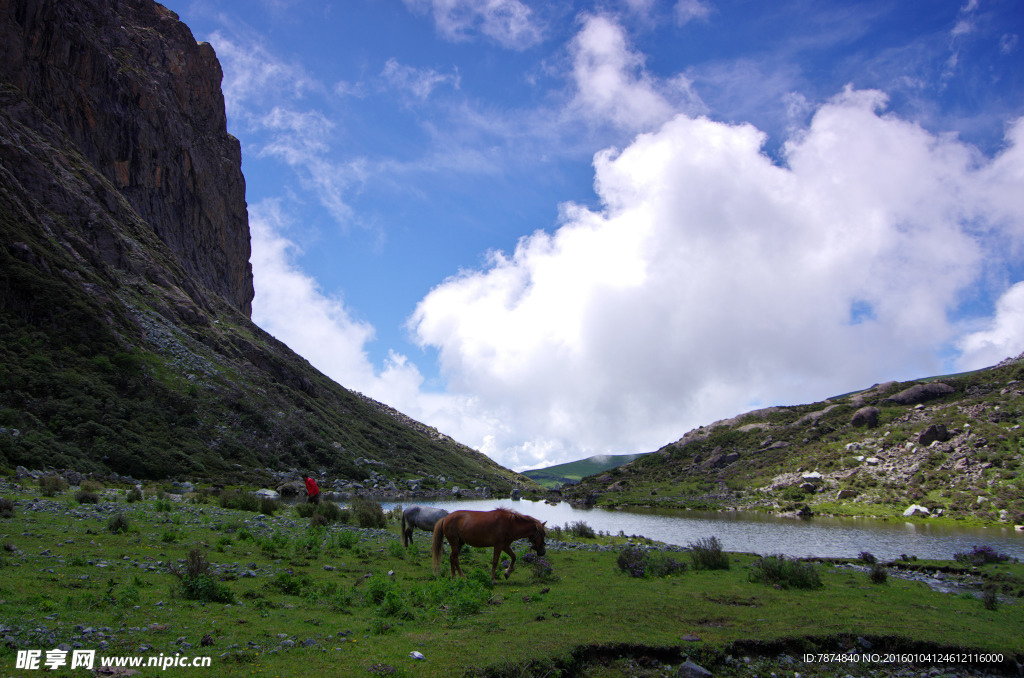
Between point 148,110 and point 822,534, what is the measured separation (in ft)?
401

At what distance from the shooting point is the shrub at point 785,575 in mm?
15180

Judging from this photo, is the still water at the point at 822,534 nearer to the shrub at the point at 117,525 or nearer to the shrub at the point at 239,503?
the shrub at the point at 239,503

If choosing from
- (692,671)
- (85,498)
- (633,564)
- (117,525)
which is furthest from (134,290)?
(692,671)

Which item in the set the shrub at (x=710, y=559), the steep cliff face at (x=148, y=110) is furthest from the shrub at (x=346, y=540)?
the steep cliff face at (x=148, y=110)

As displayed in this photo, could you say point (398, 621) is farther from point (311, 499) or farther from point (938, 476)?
point (938, 476)

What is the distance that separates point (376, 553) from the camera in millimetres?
17625

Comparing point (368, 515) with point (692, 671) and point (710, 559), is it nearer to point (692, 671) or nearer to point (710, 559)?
point (710, 559)

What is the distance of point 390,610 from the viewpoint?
34.8ft

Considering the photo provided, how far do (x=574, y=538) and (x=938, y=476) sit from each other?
46475 millimetres

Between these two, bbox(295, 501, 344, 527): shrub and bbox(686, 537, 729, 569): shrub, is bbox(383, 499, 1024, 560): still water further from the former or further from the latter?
bbox(295, 501, 344, 527): shrub

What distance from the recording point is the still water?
28.6 m

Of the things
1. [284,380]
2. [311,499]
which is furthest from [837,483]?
[284,380]

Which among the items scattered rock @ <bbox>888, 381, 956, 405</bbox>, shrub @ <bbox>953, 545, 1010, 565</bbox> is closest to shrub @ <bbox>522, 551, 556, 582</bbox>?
shrub @ <bbox>953, 545, 1010, 565</bbox>

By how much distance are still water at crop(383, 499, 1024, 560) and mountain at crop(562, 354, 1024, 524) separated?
6.99 metres
